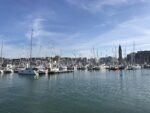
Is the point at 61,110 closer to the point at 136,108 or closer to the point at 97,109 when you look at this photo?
the point at 97,109

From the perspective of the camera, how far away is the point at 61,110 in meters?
36.4

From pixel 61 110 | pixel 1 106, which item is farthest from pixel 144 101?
pixel 1 106

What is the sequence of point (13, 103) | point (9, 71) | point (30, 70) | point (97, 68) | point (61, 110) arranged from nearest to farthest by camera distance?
1. point (61, 110)
2. point (13, 103)
3. point (30, 70)
4. point (9, 71)
5. point (97, 68)

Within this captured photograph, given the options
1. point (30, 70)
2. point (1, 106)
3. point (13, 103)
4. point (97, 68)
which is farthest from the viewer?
point (97, 68)

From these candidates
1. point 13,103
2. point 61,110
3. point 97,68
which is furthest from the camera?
point 97,68

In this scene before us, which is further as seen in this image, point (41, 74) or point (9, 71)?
point (9, 71)

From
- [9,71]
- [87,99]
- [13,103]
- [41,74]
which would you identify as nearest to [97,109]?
[87,99]

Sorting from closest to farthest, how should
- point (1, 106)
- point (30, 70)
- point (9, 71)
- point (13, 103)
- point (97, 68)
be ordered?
point (1, 106) → point (13, 103) → point (30, 70) → point (9, 71) → point (97, 68)

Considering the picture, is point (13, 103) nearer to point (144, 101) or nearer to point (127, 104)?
point (127, 104)

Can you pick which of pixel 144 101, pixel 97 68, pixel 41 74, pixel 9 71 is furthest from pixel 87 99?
pixel 97 68

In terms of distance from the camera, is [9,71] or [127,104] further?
[9,71]

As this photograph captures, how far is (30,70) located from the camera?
121 m

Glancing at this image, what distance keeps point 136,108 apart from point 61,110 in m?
11.1

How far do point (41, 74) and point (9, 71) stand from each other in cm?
3079
